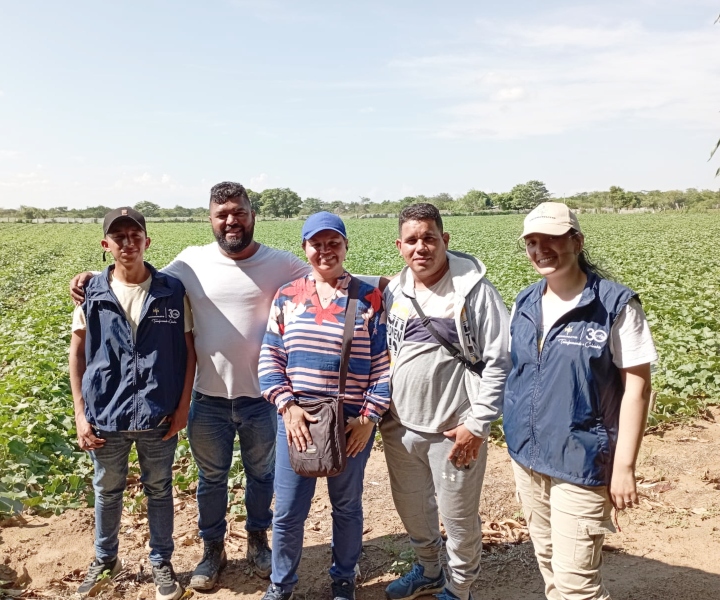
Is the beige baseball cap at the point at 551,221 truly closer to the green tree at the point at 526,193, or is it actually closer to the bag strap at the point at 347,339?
the bag strap at the point at 347,339

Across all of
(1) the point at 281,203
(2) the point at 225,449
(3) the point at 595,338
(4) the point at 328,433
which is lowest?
(2) the point at 225,449

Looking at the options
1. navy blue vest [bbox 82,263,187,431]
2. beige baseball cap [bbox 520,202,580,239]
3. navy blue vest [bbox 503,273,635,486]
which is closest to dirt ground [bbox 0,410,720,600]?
navy blue vest [bbox 82,263,187,431]

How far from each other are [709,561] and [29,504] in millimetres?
4635

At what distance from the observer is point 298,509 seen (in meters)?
2.88

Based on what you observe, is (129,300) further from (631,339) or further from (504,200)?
(504,200)

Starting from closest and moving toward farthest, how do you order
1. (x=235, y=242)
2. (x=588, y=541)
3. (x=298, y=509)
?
(x=588, y=541) → (x=298, y=509) → (x=235, y=242)

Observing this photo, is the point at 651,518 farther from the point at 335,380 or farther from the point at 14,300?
the point at 14,300

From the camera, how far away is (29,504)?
404cm

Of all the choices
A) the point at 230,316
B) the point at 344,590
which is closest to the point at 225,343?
the point at 230,316

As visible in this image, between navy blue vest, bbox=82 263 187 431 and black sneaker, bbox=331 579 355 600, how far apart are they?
134 cm

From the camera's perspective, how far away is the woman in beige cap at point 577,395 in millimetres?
2230

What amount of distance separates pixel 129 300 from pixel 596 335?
7.81 feet

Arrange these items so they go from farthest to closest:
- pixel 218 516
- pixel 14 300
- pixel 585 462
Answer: pixel 14 300 < pixel 218 516 < pixel 585 462

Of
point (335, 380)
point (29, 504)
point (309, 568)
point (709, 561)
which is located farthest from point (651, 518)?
point (29, 504)
